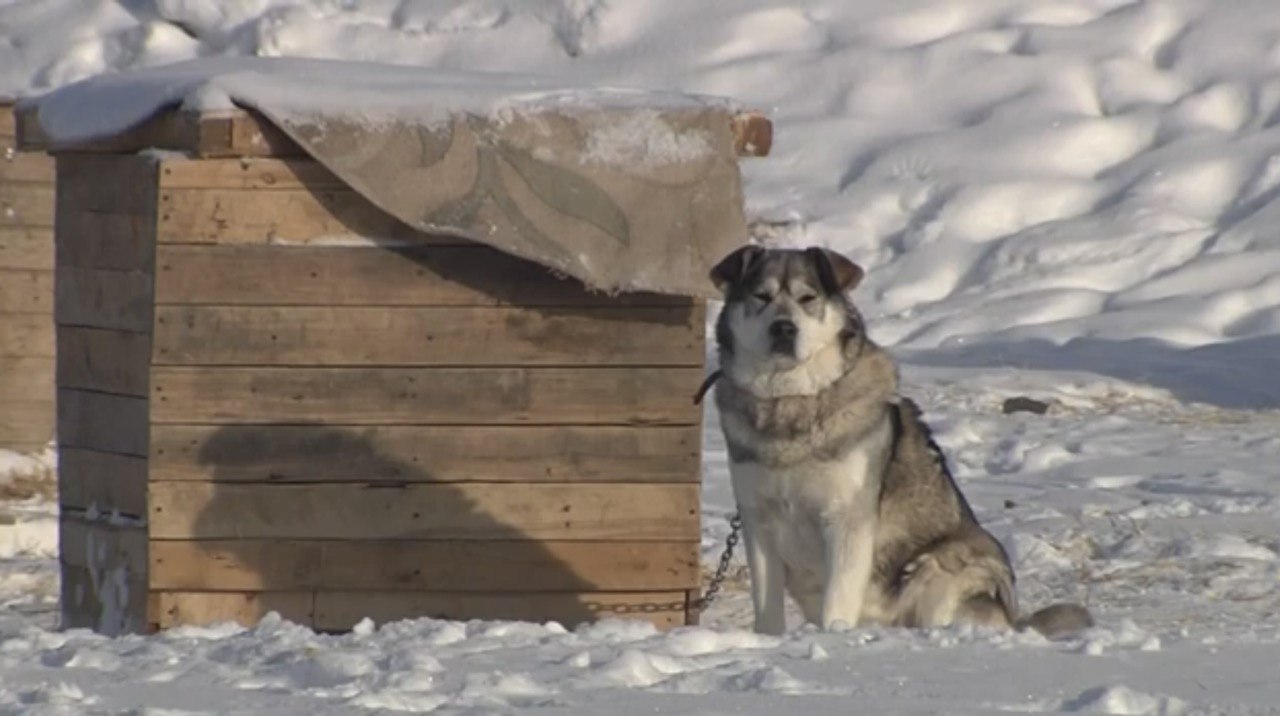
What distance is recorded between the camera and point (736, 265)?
22.4 feet

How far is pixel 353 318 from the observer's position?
712cm

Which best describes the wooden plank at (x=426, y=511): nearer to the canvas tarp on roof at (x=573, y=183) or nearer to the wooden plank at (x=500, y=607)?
the wooden plank at (x=500, y=607)

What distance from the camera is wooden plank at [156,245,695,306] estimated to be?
7.04m

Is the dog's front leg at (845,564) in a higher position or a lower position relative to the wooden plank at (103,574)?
higher

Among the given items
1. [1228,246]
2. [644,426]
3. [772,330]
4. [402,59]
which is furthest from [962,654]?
[402,59]

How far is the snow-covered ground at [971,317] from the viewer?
5199 mm

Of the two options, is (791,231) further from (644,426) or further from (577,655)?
(577,655)

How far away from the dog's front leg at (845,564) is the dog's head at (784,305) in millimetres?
463

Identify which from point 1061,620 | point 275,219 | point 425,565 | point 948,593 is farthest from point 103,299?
point 1061,620

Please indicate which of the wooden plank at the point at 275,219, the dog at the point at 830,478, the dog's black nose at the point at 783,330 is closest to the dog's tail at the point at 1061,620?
the dog at the point at 830,478

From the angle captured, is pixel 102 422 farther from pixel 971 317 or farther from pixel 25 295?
pixel 971 317

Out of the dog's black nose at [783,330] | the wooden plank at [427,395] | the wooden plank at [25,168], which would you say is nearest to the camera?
the dog's black nose at [783,330]

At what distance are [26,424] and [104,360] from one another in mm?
3653

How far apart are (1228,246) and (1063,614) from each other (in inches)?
408
